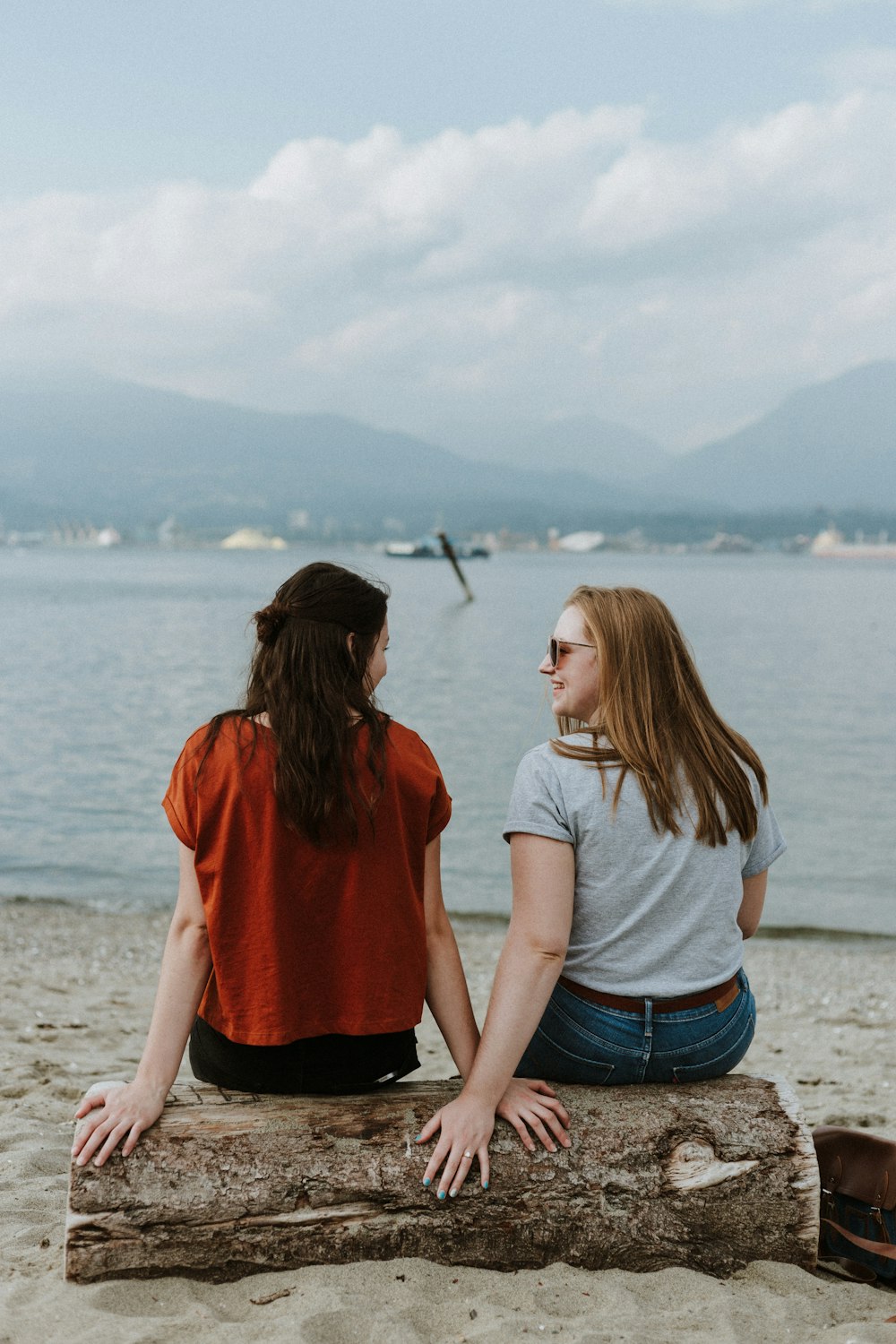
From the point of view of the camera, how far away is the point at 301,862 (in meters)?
2.60

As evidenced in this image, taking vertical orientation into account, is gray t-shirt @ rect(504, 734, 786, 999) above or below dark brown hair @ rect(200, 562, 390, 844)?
below

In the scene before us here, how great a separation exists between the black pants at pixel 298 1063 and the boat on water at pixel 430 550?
111121mm

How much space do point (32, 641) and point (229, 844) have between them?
128 feet

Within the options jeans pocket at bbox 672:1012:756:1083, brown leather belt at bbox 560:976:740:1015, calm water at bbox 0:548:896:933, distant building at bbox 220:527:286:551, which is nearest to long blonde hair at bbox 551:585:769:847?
brown leather belt at bbox 560:976:740:1015

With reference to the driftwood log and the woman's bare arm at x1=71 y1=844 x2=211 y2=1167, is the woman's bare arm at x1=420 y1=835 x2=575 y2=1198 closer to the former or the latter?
the driftwood log

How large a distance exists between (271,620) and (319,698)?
21 centimetres

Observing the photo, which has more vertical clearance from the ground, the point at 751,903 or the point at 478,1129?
the point at 751,903

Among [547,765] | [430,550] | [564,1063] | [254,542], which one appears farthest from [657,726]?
[254,542]

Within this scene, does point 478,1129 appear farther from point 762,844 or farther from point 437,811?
point 762,844

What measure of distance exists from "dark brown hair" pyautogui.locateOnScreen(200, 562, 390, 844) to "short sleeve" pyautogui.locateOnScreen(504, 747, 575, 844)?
1.05 ft

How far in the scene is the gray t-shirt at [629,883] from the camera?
8.65 ft

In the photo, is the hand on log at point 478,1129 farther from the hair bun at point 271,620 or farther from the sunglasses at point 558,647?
the hair bun at point 271,620

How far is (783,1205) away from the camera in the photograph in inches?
107

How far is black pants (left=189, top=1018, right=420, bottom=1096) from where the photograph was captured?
2.76 meters
